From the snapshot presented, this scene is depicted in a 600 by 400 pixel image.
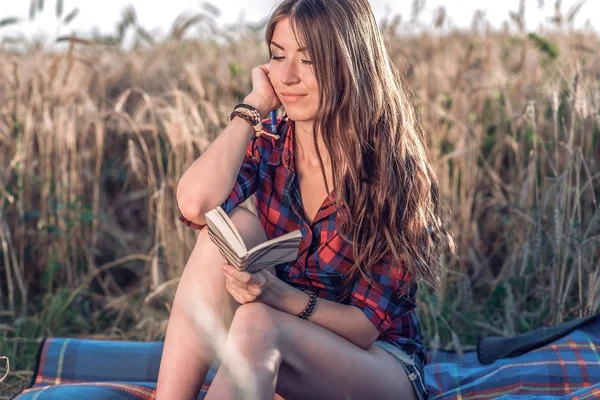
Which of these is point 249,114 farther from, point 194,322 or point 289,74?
point 194,322

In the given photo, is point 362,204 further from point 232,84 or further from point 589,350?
point 232,84

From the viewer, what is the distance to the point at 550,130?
376 cm

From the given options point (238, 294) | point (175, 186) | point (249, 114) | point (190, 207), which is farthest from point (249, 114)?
point (175, 186)

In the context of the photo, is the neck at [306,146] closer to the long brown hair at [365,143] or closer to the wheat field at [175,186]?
the long brown hair at [365,143]

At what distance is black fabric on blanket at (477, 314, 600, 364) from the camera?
268 cm

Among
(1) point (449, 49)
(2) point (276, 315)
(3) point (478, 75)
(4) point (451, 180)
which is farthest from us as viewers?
(1) point (449, 49)

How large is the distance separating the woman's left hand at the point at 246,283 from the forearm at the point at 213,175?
27 centimetres

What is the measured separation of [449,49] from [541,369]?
3549 mm

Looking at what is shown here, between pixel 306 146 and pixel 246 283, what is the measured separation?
0.55 meters

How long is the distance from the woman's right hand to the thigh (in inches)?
25.1

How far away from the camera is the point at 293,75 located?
209 cm

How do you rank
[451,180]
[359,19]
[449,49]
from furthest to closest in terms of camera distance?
[449,49], [451,180], [359,19]

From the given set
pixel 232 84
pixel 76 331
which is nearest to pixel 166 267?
pixel 76 331

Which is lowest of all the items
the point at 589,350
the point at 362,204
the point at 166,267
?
the point at 166,267
